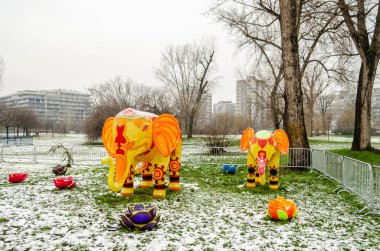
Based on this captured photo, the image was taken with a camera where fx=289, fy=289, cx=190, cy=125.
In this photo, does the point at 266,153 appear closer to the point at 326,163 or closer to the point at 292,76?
the point at 326,163

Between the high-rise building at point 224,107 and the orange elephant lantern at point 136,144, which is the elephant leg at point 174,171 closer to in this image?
the orange elephant lantern at point 136,144

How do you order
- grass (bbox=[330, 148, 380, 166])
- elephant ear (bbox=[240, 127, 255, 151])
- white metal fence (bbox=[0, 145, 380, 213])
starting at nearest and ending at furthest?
1. white metal fence (bbox=[0, 145, 380, 213])
2. elephant ear (bbox=[240, 127, 255, 151])
3. grass (bbox=[330, 148, 380, 166])

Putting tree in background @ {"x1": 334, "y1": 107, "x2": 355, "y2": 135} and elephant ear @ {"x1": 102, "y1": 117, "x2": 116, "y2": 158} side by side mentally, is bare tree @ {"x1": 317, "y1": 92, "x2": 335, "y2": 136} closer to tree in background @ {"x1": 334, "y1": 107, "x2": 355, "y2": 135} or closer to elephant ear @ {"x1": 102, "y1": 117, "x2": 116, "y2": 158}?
tree in background @ {"x1": 334, "y1": 107, "x2": 355, "y2": 135}

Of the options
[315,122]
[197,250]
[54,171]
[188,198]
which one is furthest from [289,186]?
[315,122]

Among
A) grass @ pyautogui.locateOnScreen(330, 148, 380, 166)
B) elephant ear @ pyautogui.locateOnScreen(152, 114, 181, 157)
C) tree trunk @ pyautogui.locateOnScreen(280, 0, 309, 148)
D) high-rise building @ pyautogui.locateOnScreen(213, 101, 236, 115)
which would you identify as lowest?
grass @ pyautogui.locateOnScreen(330, 148, 380, 166)

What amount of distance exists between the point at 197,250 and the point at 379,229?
3558 mm

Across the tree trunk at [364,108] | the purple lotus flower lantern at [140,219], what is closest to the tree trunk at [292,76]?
the tree trunk at [364,108]

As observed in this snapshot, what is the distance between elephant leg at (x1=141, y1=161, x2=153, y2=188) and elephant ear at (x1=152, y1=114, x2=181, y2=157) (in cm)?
137

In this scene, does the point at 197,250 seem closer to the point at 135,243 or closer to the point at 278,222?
the point at 135,243

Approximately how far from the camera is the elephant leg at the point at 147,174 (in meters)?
8.76

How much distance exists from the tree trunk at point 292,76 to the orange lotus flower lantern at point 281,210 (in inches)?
279

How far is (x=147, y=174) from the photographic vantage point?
352 inches

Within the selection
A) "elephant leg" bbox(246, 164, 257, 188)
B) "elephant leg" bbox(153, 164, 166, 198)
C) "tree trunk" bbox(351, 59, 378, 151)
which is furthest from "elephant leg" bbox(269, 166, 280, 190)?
"tree trunk" bbox(351, 59, 378, 151)

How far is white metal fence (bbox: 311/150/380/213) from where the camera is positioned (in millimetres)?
6438
